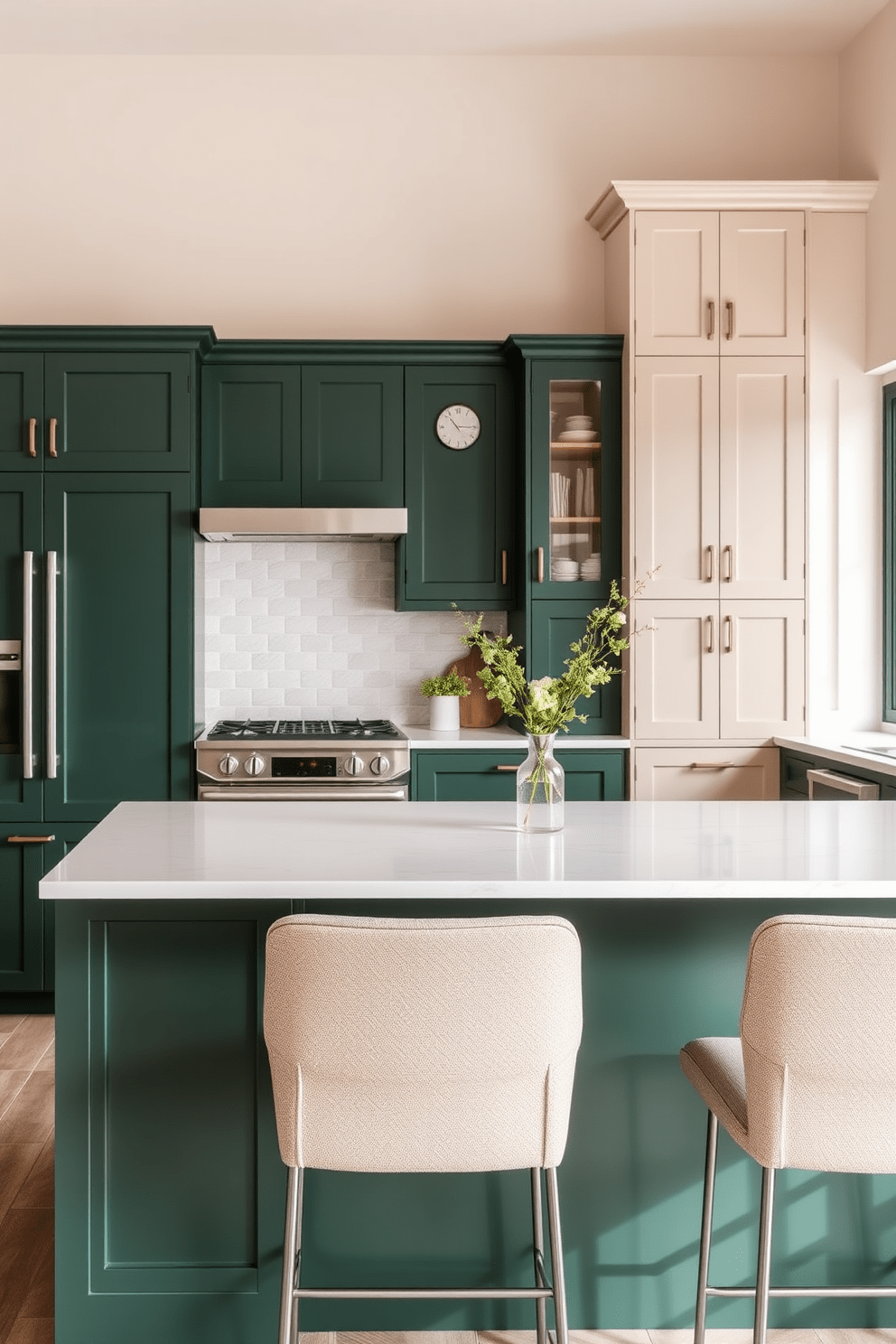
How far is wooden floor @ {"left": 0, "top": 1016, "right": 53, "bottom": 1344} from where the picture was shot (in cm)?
225

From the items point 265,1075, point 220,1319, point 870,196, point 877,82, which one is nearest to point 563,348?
point 870,196

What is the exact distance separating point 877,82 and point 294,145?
7.58 feet

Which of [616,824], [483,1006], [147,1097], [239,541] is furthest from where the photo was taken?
[239,541]

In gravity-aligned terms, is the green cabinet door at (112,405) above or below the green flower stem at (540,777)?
above

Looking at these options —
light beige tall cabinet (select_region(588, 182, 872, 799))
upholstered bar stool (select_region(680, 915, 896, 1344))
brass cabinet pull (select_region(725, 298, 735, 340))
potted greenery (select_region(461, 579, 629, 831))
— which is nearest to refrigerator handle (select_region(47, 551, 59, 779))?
light beige tall cabinet (select_region(588, 182, 872, 799))

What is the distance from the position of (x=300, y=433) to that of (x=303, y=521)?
1.29ft

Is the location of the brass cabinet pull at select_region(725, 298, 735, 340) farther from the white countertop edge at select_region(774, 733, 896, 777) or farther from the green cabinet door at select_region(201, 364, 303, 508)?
the green cabinet door at select_region(201, 364, 303, 508)

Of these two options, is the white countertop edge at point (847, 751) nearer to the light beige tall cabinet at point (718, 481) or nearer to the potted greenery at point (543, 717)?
the light beige tall cabinet at point (718, 481)

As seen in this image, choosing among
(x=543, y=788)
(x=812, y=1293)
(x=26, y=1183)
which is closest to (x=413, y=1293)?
(x=812, y=1293)

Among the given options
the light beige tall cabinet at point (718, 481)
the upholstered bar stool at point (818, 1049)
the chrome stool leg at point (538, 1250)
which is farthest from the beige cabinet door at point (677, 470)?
the upholstered bar stool at point (818, 1049)

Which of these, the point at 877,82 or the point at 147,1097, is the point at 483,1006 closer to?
the point at 147,1097

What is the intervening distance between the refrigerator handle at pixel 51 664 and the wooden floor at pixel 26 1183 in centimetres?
95

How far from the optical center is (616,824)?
242 centimetres

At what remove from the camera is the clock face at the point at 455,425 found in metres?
4.37
